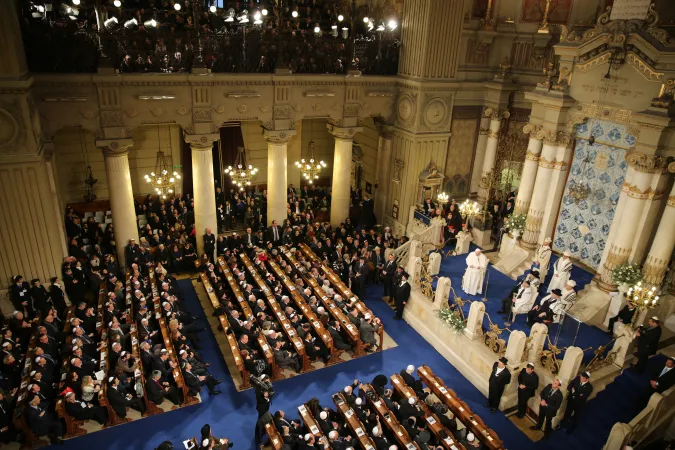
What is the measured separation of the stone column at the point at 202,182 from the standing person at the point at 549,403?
12685 millimetres

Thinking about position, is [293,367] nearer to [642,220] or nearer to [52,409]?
[52,409]

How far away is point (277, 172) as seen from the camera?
19.5m

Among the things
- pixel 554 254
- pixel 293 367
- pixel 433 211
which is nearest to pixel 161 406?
pixel 293 367

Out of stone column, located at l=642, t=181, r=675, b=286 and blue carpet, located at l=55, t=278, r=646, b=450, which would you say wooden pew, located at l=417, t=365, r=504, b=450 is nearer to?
blue carpet, located at l=55, t=278, r=646, b=450

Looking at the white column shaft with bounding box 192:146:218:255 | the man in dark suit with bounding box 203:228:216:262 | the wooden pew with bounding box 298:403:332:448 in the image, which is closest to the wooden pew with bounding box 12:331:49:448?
the wooden pew with bounding box 298:403:332:448

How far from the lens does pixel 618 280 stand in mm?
14492

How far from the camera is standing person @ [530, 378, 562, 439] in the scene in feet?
37.5

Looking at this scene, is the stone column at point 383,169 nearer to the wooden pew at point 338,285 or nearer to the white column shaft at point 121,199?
the wooden pew at point 338,285

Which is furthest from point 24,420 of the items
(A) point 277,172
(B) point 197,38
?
(B) point 197,38

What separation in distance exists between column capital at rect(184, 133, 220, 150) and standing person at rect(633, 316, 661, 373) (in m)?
14.6

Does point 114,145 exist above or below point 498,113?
below

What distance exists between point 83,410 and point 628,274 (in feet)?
48.6

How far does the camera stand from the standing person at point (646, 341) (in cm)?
1282

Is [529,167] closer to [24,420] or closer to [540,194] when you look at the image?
[540,194]
